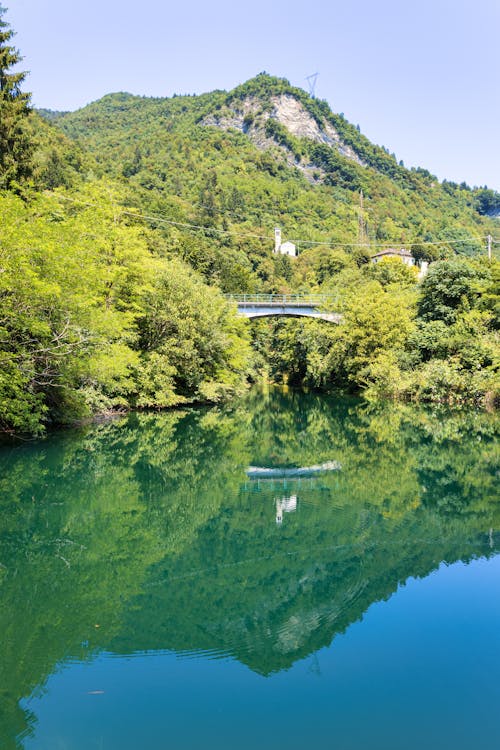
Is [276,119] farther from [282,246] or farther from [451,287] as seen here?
[451,287]

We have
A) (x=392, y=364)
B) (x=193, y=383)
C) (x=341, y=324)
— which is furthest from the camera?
(x=341, y=324)

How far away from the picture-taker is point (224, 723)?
5141 mm

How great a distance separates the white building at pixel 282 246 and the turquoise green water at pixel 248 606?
92013 millimetres

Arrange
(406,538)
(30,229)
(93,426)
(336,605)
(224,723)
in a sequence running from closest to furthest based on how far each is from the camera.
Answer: (224,723) < (336,605) < (406,538) < (30,229) < (93,426)

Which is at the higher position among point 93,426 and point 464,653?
point 464,653

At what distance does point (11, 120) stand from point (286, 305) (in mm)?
25637

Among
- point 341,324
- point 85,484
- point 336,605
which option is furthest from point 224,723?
point 341,324

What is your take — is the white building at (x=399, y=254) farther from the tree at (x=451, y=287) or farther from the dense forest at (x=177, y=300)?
the tree at (x=451, y=287)

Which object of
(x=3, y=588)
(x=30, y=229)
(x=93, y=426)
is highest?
(x=30, y=229)

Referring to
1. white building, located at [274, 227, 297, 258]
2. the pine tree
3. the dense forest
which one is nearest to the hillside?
the dense forest

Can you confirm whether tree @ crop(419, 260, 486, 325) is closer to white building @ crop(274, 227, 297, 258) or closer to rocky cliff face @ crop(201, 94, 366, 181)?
white building @ crop(274, 227, 297, 258)

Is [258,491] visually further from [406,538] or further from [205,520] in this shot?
[406,538]

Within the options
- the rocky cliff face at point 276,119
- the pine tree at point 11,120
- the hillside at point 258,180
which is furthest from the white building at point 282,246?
the pine tree at point 11,120

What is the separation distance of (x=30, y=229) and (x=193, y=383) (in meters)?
17.3
